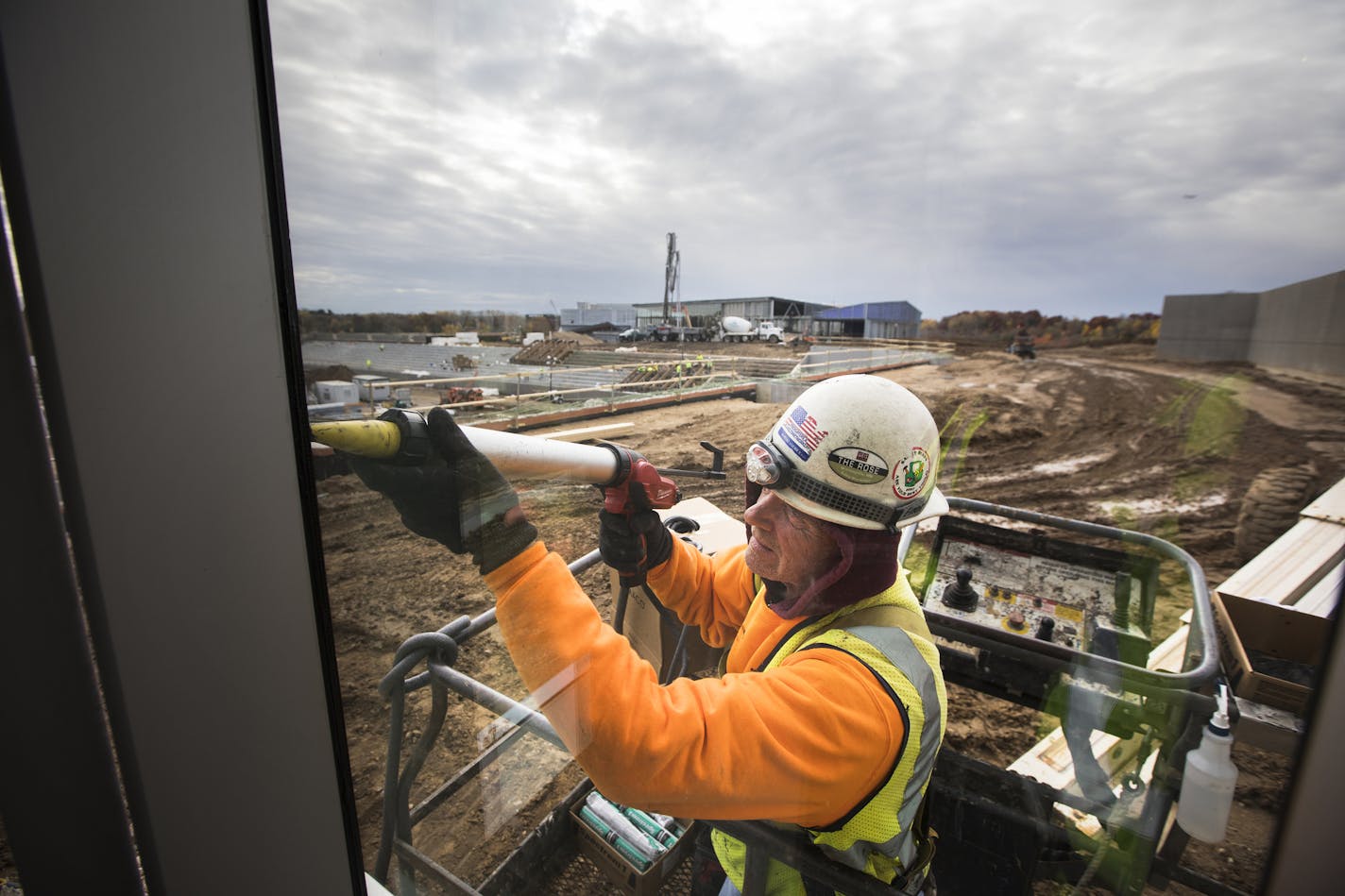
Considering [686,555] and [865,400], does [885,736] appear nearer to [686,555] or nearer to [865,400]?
[865,400]

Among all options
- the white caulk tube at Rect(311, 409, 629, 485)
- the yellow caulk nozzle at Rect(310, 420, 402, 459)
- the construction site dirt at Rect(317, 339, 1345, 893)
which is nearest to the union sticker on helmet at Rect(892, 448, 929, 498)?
the construction site dirt at Rect(317, 339, 1345, 893)

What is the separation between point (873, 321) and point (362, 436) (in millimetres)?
907

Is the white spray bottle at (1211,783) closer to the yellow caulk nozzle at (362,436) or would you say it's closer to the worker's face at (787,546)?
the worker's face at (787,546)

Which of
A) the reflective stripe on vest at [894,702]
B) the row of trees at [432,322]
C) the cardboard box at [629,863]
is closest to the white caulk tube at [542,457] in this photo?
the row of trees at [432,322]

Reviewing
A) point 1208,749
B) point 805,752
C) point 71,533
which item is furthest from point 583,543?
point 1208,749

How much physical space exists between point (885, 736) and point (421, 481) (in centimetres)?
84

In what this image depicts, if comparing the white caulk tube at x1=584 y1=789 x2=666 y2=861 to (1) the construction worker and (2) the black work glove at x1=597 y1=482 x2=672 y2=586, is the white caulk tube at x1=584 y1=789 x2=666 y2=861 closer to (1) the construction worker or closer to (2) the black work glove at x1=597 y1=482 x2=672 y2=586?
(1) the construction worker

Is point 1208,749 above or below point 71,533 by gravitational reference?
below

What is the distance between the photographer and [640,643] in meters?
1.75

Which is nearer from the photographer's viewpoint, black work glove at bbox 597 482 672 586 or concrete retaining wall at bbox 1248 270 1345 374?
concrete retaining wall at bbox 1248 270 1345 374

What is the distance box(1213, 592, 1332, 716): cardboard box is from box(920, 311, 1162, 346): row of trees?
1.34 feet

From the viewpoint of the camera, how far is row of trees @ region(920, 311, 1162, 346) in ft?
2.77

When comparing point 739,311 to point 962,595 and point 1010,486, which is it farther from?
point 962,595

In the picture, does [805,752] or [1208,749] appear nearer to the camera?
[805,752]
